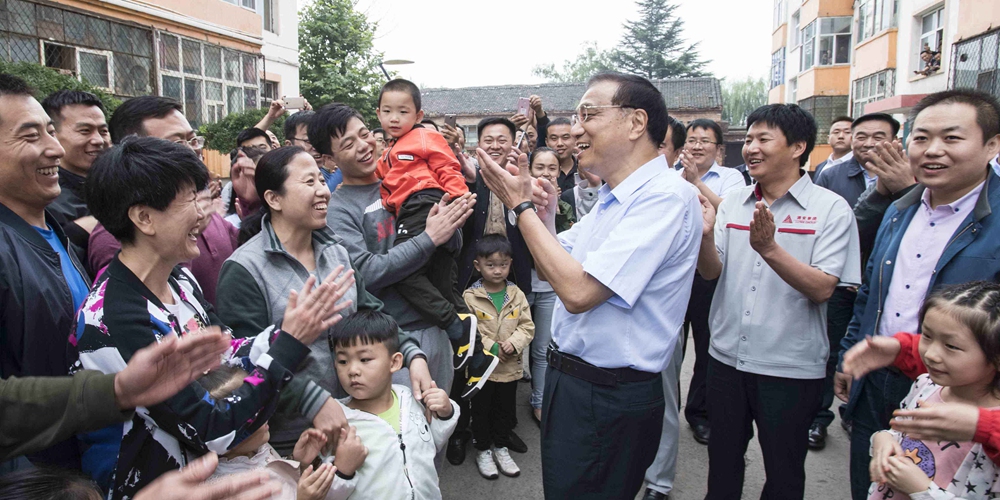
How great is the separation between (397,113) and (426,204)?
0.73 m

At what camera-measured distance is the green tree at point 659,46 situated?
130 feet

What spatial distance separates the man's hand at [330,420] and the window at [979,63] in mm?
12632

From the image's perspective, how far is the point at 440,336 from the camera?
120 inches

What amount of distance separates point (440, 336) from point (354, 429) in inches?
38.0

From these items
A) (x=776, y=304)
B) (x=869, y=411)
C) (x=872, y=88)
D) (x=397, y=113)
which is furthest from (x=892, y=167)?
(x=872, y=88)

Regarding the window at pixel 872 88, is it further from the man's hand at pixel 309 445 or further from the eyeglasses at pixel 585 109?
the man's hand at pixel 309 445

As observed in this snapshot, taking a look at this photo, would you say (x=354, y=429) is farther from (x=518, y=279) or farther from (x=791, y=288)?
(x=518, y=279)

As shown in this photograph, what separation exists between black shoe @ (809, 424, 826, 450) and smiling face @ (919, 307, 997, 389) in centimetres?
236

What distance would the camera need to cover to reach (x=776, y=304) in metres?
2.70

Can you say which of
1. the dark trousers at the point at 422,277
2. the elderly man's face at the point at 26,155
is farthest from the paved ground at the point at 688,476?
the elderly man's face at the point at 26,155

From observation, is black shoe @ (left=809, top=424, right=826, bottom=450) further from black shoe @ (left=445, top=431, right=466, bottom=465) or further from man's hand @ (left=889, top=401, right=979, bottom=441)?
man's hand @ (left=889, top=401, right=979, bottom=441)

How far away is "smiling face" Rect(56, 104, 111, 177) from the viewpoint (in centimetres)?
→ 255

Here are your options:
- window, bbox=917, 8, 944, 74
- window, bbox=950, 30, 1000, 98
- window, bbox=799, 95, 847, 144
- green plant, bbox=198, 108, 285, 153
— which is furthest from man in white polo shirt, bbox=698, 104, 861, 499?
window, bbox=799, 95, 847, 144

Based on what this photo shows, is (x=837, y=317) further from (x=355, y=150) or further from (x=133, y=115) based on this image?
(x=133, y=115)
